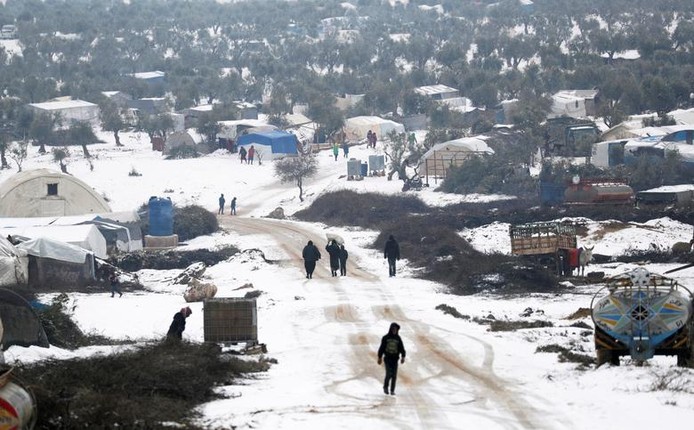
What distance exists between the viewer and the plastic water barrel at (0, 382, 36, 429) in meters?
12.4

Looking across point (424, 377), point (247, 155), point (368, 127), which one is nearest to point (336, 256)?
point (424, 377)

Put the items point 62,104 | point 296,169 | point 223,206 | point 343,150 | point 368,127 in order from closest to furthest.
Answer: point 223,206 < point 296,169 < point 343,150 < point 368,127 < point 62,104

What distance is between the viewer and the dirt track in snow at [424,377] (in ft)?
49.5

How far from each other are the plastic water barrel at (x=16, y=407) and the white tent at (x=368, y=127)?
203 feet

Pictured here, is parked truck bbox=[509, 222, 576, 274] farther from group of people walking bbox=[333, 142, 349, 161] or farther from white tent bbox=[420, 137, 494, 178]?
group of people walking bbox=[333, 142, 349, 161]

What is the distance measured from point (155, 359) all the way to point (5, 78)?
87029 mm

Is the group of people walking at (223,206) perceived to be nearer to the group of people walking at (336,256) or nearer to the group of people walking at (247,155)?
the group of people walking at (247,155)

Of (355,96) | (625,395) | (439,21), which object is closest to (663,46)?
(355,96)

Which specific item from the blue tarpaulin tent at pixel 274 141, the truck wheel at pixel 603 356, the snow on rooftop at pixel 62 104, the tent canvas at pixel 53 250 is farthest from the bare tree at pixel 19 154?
the truck wheel at pixel 603 356

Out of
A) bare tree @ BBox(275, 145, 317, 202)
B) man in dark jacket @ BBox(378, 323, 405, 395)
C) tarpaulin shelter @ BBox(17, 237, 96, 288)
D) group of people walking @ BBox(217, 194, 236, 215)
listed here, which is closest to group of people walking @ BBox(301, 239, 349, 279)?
tarpaulin shelter @ BBox(17, 237, 96, 288)

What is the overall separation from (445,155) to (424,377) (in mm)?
41243

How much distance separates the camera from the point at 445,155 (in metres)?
58.8

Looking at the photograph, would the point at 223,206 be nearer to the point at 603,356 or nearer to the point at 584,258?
the point at 584,258

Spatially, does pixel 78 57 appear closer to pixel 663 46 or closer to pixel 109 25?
→ pixel 109 25
